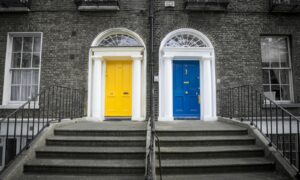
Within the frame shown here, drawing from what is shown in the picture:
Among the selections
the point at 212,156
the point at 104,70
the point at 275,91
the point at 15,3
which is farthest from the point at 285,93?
the point at 15,3

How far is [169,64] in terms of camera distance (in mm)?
7270

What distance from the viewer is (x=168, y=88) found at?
23.5ft

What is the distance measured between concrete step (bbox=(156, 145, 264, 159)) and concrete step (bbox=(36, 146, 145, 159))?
0.58 m

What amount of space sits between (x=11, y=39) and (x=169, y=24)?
580 cm

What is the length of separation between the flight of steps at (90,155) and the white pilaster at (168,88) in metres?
2.18

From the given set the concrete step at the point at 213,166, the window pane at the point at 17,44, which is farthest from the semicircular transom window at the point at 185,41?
the window pane at the point at 17,44

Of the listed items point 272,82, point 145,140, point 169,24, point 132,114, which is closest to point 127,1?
point 169,24

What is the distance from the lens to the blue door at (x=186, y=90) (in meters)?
7.30

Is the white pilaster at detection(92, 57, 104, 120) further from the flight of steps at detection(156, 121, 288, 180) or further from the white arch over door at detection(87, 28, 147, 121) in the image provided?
the flight of steps at detection(156, 121, 288, 180)

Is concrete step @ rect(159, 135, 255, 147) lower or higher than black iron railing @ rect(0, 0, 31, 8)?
lower

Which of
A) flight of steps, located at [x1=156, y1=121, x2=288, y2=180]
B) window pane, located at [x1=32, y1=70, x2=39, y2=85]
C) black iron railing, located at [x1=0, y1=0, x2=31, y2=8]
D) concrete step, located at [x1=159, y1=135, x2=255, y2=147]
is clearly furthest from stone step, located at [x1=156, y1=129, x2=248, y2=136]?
black iron railing, located at [x1=0, y1=0, x2=31, y2=8]

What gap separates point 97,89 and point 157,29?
9.87 feet

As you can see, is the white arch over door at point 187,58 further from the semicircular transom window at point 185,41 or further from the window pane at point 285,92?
the window pane at point 285,92

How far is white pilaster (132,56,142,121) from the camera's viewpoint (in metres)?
7.08
